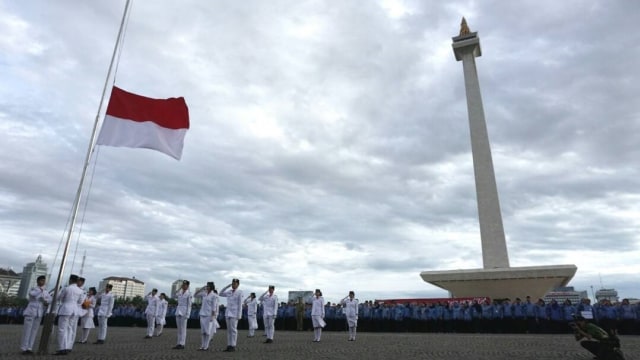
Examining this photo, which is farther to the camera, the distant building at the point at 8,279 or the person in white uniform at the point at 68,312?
the distant building at the point at 8,279

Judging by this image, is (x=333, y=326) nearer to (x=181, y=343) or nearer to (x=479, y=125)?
(x=181, y=343)

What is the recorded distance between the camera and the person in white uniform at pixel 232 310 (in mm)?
11818

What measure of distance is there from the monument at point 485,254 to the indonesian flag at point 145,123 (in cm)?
2537

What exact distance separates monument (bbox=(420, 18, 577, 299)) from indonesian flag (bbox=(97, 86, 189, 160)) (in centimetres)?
2537

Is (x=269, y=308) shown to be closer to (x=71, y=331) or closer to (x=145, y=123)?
(x=71, y=331)

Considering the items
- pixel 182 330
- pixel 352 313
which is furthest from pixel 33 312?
pixel 352 313

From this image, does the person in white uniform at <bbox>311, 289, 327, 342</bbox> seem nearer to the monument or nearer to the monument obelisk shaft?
the monument

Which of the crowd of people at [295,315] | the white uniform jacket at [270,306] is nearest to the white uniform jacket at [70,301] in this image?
the crowd of people at [295,315]

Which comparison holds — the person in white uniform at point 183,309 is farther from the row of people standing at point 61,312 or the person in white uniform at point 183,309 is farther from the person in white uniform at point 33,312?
the person in white uniform at point 33,312

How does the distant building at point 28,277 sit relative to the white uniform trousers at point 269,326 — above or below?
above

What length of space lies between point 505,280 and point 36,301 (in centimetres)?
2854

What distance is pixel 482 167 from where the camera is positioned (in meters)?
35.8

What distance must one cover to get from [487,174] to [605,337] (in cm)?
2819

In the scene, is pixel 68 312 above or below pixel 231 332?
above
